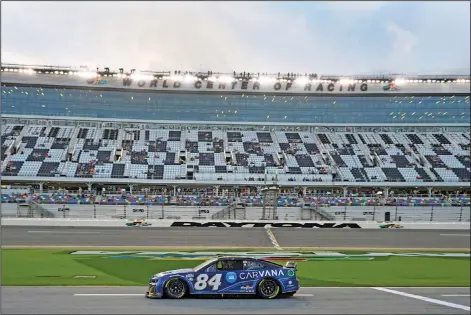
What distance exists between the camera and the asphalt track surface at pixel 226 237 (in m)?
24.1

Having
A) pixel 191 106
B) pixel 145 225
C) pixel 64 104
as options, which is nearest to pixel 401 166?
pixel 191 106

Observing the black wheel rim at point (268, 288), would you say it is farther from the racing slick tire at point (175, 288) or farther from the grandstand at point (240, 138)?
the grandstand at point (240, 138)

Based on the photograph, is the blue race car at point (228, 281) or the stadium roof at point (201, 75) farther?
the stadium roof at point (201, 75)

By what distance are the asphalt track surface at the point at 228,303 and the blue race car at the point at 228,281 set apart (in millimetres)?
227

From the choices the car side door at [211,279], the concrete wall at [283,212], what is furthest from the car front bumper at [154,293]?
the concrete wall at [283,212]

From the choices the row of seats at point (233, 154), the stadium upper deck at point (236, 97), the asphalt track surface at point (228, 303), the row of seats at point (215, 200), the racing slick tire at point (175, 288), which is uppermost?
the stadium upper deck at point (236, 97)

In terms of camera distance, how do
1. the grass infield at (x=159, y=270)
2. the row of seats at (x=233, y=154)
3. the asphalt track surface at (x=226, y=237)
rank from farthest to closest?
the row of seats at (x=233, y=154) < the asphalt track surface at (x=226, y=237) < the grass infield at (x=159, y=270)

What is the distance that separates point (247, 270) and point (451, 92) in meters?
55.0

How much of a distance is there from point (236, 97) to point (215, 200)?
18788 mm

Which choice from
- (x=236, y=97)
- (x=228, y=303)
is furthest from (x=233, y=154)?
(x=228, y=303)

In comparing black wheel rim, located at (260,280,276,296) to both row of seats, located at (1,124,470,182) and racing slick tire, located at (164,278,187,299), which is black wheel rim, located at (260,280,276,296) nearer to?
racing slick tire, located at (164,278,187,299)

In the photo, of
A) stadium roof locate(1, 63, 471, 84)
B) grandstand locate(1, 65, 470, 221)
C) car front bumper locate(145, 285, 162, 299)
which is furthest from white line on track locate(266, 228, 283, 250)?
stadium roof locate(1, 63, 471, 84)

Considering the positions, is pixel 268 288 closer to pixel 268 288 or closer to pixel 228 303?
pixel 268 288

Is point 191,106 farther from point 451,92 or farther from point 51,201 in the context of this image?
point 451,92
